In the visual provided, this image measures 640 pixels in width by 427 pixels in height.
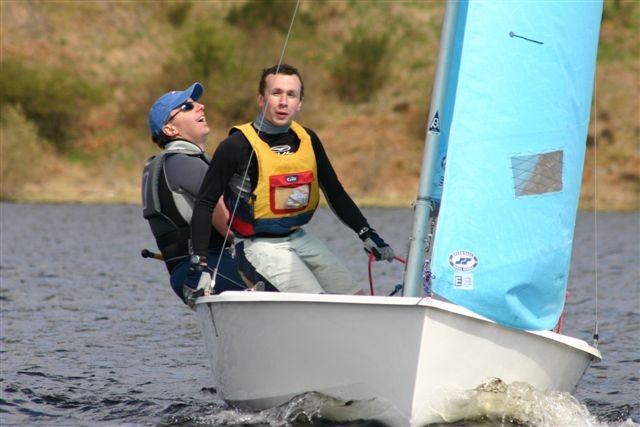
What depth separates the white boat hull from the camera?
671 centimetres

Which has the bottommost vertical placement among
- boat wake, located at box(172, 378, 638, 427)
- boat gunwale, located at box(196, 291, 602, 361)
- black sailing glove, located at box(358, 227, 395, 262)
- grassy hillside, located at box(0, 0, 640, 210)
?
boat wake, located at box(172, 378, 638, 427)

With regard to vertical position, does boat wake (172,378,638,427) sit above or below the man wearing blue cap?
below

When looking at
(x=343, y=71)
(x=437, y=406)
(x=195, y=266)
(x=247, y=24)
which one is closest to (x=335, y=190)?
(x=195, y=266)

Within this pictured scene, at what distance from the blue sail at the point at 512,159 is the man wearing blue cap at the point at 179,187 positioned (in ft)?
5.43

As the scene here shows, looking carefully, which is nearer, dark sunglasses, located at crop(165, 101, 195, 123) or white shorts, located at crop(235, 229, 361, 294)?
white shorts, located at crop(235, 229, 361, 294)

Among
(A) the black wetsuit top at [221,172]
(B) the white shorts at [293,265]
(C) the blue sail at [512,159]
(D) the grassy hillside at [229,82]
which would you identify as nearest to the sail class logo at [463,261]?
(C) the blue sail at [512,159]

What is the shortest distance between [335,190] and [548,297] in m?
1.63

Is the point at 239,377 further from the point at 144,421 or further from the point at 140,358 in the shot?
the point at 140,358

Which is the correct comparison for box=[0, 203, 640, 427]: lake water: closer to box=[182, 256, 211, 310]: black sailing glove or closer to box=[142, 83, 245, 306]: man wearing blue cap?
box=[182, 256, 211, 310]: black sailing glove

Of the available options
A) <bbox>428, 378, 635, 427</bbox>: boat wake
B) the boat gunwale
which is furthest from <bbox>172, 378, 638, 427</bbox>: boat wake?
the boat gunwale

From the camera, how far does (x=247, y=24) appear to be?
73.3 m

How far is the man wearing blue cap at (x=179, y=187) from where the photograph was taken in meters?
A: 7.94

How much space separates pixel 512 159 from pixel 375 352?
4.50 feet

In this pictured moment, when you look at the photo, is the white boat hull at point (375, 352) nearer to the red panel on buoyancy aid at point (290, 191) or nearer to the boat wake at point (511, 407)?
the boat wake at point (511, 407)
